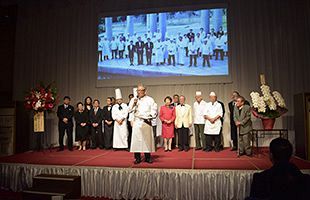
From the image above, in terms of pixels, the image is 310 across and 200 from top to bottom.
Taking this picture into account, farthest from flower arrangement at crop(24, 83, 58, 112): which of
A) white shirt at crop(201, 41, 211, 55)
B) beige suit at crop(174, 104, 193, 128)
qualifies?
white shirt at crop(201, 41, 211, 55)

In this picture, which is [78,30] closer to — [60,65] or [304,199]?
[60,65]

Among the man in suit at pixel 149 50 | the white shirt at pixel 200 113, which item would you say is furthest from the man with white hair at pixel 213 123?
the man in suit at pixel 149 50

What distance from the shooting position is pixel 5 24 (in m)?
8.18

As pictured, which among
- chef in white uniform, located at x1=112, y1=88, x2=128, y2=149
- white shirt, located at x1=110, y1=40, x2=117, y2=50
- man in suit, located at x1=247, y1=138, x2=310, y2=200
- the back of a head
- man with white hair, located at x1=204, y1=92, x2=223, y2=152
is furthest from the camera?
white shirt, located at x1=110, y1=40, x2=117, y2=50

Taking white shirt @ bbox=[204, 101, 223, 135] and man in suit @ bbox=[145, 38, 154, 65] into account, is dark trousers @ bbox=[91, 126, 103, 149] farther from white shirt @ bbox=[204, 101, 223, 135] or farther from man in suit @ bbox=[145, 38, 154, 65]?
white shirt @ bbox=[204, 101, 223, 135]

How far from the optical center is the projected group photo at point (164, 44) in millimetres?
6797

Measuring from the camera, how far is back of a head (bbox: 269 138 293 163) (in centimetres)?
162

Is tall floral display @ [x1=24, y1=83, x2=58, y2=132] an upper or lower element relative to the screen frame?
lower

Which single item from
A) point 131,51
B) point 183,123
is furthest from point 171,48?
point 183,123

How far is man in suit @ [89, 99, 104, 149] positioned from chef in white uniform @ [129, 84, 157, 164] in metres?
2.17

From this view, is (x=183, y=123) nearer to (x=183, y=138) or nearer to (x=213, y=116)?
(x=183, y=138)

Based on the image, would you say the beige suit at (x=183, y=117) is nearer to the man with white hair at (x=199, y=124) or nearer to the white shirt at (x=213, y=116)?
the man with white hair at (x=199, y=124)

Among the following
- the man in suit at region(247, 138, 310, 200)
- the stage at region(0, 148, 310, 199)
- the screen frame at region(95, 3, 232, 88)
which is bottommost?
the stage at region(0, 148, 310, 199)

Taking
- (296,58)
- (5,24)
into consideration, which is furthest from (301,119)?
(5,24)
